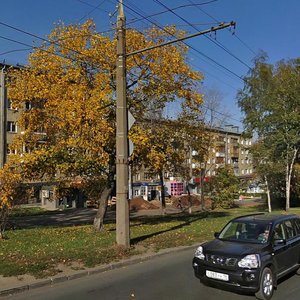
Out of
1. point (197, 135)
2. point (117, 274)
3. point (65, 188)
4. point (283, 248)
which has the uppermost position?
point (197, 135)

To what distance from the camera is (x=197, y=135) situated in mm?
20125

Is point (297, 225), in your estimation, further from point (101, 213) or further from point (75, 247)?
point (101, 213)

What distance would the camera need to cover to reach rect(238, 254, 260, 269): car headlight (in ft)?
24.9

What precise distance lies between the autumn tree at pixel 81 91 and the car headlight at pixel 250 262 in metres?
8.71

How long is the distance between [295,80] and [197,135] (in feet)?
55.4

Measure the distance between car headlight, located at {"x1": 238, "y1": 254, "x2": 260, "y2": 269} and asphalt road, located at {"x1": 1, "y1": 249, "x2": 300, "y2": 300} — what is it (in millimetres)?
623

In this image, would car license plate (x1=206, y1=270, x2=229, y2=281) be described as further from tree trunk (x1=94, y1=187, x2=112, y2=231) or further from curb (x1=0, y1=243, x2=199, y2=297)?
tree trunk (x1=94, y1=187, x2=112, y2=231)

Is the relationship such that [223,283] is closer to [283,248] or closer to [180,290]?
[180,290]

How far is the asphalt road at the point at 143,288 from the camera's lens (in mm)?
7738

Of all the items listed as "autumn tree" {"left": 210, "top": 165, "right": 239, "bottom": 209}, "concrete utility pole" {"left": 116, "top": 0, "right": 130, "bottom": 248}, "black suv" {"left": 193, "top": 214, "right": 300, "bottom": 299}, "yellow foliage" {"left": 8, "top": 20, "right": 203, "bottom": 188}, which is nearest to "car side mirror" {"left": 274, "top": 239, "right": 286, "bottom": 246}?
"black suv" {"left": 193, "top": 214, "right": 300, "bottom": 299}

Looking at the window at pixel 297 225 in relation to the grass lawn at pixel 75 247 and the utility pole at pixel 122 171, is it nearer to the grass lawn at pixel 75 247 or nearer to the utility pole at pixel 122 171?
the grass lawn at pixel 75 247

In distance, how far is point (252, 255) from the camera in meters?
7.71

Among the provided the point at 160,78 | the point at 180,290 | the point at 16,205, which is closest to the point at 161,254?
the point at 180,290

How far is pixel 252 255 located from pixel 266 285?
58cm
